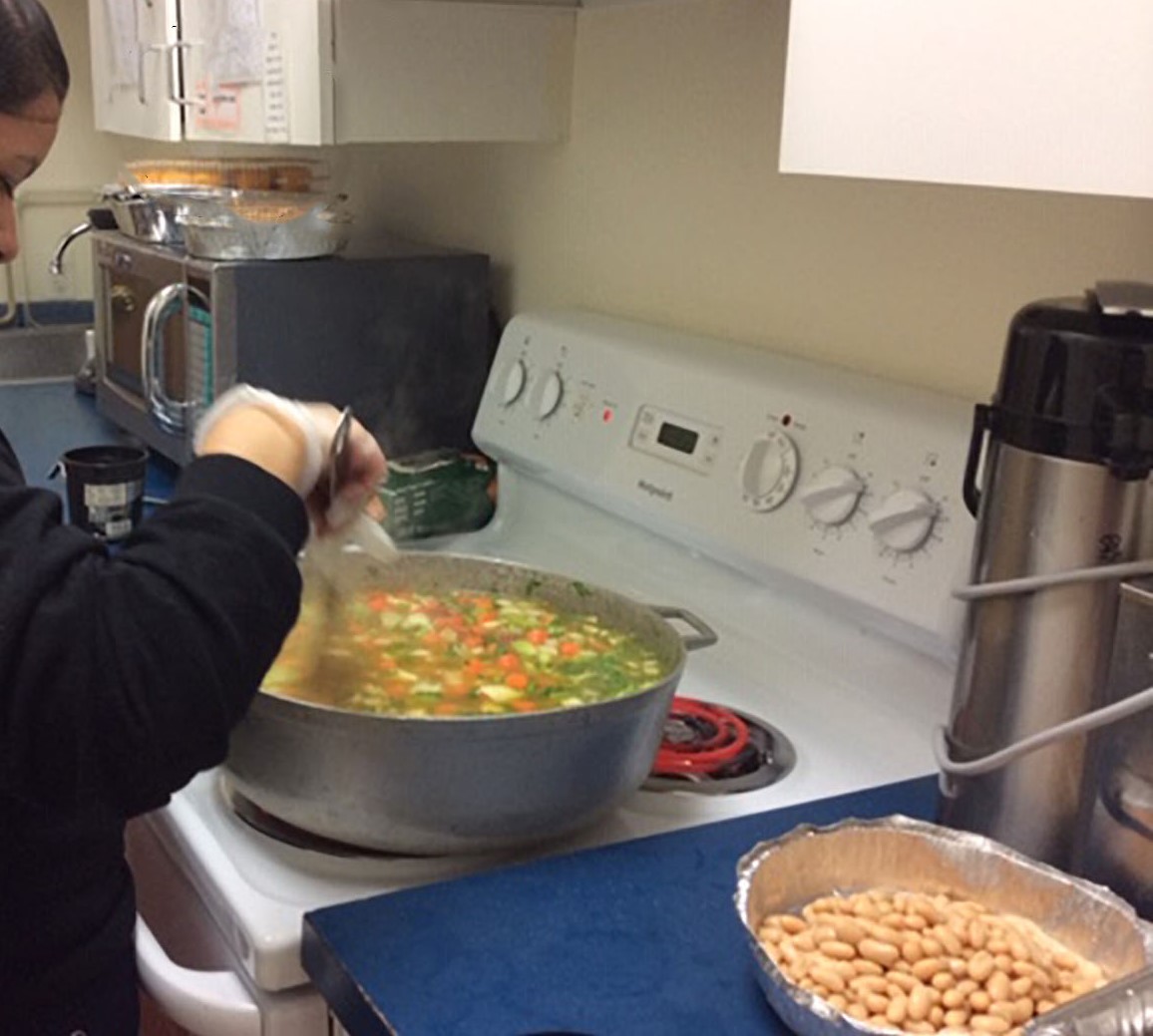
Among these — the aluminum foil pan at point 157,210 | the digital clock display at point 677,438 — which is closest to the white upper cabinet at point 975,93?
the digital clock display at point 677,438

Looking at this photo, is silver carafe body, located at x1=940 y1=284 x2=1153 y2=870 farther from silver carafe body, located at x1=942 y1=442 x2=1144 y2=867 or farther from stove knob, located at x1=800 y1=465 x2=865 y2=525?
stove knob, located at x1=800 y1=465 x2=865 y2=525

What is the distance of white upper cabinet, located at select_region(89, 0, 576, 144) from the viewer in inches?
57.4

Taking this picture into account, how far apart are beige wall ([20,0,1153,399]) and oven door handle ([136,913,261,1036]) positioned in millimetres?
757

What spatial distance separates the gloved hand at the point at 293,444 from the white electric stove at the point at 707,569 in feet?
0.82

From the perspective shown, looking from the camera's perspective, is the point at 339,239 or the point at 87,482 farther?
the point at 339,239

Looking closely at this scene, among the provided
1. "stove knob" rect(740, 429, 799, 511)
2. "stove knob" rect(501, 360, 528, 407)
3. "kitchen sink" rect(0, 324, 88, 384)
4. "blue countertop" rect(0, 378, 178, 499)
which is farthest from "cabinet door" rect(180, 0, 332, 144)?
"kitchen sink" rect(0, 324, 88, 384)

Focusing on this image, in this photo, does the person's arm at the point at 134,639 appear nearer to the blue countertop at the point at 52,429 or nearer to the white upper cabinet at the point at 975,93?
the white upper cabinet at the point at 975,93

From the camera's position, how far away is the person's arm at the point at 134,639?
684 mm

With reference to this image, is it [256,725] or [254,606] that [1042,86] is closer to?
[254,606]

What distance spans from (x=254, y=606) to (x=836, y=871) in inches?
15.4

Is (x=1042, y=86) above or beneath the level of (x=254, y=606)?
above

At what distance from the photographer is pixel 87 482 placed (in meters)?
1.58

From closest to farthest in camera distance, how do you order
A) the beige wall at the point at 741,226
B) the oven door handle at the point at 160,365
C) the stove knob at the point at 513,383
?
the beige wall at the point at 741,226 < the stove knob at the point at 513,383 < the oven door handle at the point at 160,365

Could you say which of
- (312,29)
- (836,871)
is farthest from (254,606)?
(312,29)
